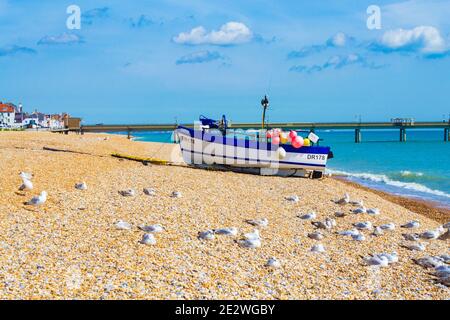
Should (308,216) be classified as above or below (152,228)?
below

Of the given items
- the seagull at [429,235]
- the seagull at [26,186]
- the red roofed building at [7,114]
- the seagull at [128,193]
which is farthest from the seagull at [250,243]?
the red roofed building at [7,114]

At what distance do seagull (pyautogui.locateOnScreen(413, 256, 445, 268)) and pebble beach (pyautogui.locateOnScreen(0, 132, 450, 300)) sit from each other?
0.79 ft

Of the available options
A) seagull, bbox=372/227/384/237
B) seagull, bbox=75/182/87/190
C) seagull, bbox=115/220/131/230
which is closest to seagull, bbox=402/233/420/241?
seagull, bbox=372/227/384/237

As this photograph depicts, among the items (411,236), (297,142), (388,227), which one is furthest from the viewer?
(297,142)

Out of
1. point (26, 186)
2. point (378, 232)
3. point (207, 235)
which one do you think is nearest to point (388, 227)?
point (378, 232)

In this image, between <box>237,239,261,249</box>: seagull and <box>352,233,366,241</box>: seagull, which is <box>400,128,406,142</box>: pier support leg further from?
<box>237,239,261,249</box>: seagull

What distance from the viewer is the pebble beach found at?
23.7ft

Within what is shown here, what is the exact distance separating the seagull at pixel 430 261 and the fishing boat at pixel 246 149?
12.0 metres

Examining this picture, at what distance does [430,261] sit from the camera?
30.9 ft

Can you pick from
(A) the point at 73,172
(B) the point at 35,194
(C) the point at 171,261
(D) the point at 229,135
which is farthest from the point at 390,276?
(D) the point at 229,135

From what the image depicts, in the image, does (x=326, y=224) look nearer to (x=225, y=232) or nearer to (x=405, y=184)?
(x=225, y=232)

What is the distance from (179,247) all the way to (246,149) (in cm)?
1244

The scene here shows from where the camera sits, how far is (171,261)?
27.0ft
